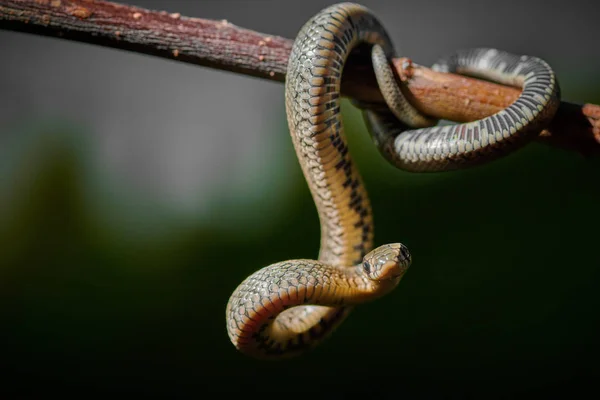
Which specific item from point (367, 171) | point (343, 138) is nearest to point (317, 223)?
point (367, 171)

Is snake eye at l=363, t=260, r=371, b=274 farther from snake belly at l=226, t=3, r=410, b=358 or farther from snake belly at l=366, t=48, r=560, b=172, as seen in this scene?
snake belly at l=366, t=48, r=560, b=172

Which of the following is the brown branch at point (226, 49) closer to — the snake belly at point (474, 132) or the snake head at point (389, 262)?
the snake belly at point (474, 132)

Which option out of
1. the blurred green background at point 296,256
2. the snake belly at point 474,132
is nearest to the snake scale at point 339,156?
the snake belly at point 474,132

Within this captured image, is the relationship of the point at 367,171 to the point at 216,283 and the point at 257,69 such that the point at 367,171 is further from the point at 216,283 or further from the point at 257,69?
the point at 257,69

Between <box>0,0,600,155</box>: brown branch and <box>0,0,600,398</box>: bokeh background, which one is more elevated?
<box>0,0,600,155</box>: brown branch

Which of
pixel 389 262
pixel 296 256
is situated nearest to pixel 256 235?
pixel 296 256

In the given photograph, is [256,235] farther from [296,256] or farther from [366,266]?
[366,266]

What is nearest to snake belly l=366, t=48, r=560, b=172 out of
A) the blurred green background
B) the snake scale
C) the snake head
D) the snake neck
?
the snake scale
